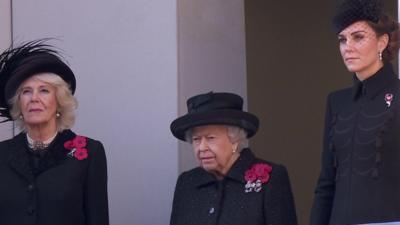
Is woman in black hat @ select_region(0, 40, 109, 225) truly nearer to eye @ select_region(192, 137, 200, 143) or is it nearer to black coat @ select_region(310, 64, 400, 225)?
eye @ select_region(192, 137, 200, 143)

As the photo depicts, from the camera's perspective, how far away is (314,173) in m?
7.74

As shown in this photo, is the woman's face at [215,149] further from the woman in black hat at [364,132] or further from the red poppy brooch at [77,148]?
the woman in black hat at [364,132]

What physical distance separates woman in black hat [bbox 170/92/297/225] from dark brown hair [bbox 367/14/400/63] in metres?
0.95

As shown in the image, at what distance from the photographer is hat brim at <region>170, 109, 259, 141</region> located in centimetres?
536

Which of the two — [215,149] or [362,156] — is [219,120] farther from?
[362,156]

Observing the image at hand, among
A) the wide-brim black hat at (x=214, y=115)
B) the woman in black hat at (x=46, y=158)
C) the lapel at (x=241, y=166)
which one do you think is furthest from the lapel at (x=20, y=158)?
the lapel at (x=241, y=166)

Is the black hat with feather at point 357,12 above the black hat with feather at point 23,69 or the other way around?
above

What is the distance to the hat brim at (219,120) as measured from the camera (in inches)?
211

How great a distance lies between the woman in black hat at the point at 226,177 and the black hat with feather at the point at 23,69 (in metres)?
0.64

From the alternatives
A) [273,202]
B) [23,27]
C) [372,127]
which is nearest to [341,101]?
[372,127]

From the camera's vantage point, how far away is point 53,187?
511cm

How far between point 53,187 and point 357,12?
1.62 meters

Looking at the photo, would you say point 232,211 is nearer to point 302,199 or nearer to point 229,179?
point 229,179

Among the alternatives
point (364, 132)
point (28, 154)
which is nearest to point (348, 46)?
point (364, 132)
